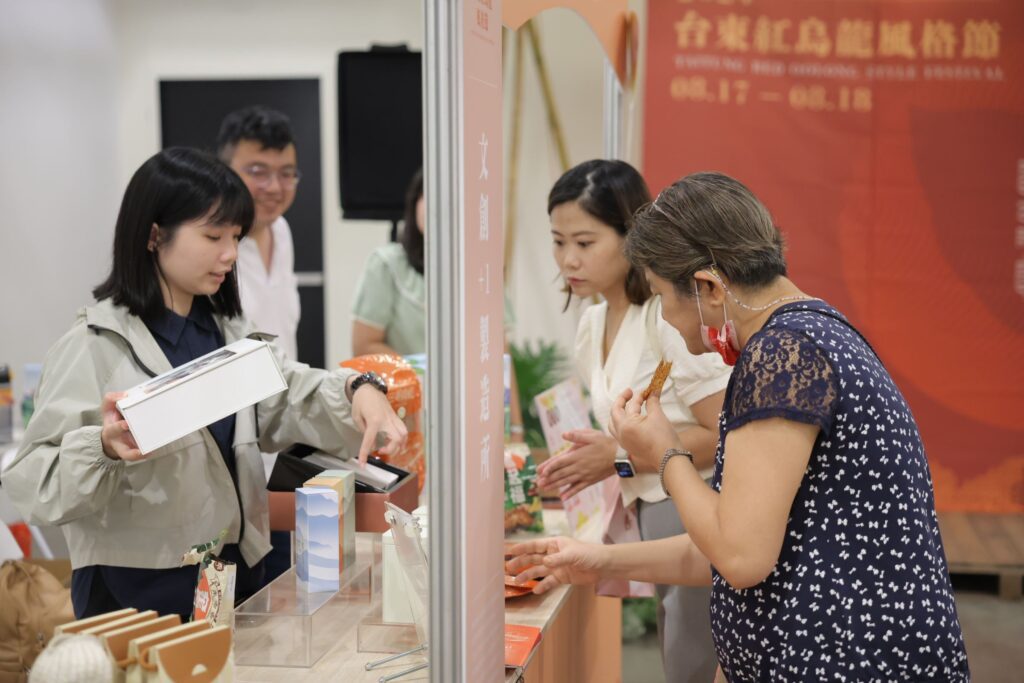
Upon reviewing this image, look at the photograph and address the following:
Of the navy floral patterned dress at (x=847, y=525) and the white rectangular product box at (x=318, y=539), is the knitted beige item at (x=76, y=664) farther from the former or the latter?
the navy floral patterned dress at (x=847, y=525)

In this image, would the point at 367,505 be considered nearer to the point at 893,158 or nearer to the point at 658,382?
the point at 658,382

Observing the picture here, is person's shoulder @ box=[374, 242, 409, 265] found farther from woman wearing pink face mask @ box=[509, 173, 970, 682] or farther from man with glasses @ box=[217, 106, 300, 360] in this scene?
woman wearing pink face mask @ box=[509, 173, 970, 682]

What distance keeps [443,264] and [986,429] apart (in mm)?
3957

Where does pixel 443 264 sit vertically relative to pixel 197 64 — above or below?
below

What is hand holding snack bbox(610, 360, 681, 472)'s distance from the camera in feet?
5.87

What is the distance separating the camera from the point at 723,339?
1721mm

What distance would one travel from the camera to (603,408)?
245 centimetres

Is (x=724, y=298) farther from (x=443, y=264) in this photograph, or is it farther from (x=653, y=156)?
(x=653, y=156)

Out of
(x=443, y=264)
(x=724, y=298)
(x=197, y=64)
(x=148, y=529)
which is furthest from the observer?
(x=197, y=64)

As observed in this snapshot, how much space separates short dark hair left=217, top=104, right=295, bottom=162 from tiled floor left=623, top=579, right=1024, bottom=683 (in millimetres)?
2359

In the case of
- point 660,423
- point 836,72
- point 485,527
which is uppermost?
point 836,72

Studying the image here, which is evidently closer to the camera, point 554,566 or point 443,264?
point 443,264

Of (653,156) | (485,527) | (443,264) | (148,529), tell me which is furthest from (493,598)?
(653,156)

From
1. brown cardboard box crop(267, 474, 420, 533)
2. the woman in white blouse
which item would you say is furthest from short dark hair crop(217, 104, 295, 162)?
brown cardboard box crop(267, 474, 420, 533)
